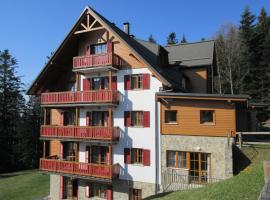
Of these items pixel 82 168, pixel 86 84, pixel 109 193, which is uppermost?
pixel 86 84

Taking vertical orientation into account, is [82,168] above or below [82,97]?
below

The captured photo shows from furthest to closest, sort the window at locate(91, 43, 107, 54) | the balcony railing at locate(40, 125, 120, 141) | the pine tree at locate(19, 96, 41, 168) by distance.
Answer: the pine tree at locate(19, 96, 41, 168)
the window at locate(91, 43, 107, 54)
the balcony railing at locate(40, 125, 120, 141)

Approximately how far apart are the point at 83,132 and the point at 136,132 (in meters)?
4.59

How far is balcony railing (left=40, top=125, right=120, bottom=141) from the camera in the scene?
22.2 meters

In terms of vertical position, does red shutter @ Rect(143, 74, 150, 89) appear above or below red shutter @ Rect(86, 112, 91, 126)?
above

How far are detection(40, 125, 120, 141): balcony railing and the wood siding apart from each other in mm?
4097

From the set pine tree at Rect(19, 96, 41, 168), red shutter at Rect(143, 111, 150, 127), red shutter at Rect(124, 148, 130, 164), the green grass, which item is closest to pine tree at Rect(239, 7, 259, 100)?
red shutter at Rect(143, 111, 150, 127)

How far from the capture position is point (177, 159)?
823 inches

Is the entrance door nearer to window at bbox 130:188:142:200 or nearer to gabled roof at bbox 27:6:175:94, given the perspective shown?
window at bbox 130:188:142:200

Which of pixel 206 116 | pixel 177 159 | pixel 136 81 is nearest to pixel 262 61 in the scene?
pixel 206 116

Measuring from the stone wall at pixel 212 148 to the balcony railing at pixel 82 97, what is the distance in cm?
543

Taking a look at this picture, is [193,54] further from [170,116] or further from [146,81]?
[170,116]

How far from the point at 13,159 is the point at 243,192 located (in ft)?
162

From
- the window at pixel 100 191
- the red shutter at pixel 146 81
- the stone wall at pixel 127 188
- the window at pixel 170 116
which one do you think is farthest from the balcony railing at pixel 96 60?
the window at pixel 100 191
